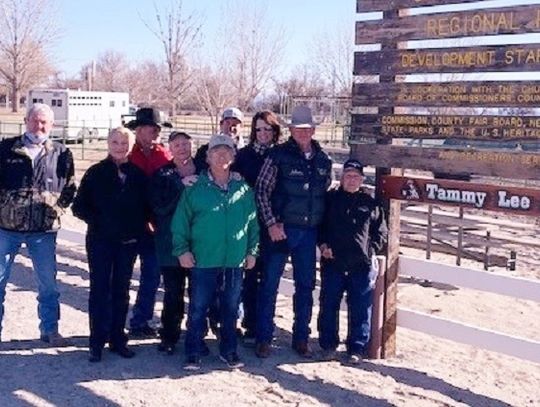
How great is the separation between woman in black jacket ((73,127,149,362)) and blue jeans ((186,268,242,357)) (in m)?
0.51

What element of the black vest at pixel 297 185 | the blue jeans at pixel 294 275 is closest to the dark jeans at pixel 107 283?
the blue jeans at pixel 294 275

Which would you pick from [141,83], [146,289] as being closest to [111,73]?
[141,83]

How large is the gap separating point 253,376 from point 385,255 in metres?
1.42

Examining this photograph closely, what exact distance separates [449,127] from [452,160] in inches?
9.3

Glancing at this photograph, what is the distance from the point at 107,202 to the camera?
16.6 ft

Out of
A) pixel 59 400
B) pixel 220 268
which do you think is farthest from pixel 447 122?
pixel 59 400

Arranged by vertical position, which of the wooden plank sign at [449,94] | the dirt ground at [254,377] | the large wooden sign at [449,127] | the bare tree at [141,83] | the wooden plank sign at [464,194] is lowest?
the dirt ground at [254,377]

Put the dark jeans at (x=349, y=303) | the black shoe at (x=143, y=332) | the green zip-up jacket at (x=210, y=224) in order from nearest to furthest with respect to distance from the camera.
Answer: the green zip-up jacket at (x=210, y=224)
the dark jeans at (x=349, y=303)
the black shoe at (x=143, y=332)

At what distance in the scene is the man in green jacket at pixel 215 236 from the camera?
4.96m

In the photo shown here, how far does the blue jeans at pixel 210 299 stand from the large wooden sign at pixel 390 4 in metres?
2.20

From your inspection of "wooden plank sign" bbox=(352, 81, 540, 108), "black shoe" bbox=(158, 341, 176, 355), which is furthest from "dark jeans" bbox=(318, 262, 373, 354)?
"wooden plank sign" bbox=(352, 81, 540, 108)

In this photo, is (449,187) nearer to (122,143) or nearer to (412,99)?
(412,99)

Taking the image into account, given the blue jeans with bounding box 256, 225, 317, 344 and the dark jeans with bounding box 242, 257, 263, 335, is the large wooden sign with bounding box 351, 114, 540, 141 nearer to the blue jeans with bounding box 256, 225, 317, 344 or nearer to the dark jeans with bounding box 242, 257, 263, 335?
the blue jeans with bounding box 256, 225, 317, 344

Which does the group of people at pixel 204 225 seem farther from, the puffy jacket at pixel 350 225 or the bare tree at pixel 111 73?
the bare tree at pixel 111 73
